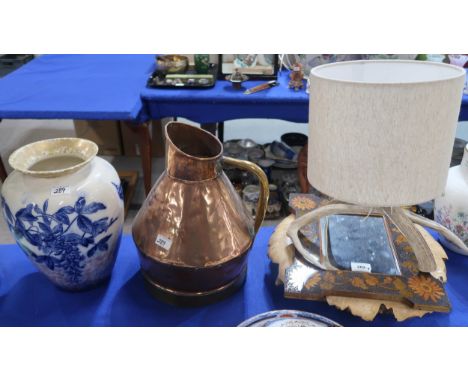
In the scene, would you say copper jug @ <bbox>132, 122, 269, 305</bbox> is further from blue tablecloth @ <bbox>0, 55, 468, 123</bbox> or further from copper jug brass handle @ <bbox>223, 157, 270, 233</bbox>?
blue tablecloth @ <bbox>0, 55, 468, 123</bbox>

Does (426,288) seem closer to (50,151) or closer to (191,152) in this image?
(191,152)

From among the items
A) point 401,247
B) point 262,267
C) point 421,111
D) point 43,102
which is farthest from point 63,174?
point 43,102

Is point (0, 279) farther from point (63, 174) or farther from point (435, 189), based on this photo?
point (435, 189)

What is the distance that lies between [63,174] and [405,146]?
589mm

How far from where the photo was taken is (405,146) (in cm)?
62

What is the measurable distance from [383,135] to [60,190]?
560mm

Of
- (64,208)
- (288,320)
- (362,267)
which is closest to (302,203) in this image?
(362,267)

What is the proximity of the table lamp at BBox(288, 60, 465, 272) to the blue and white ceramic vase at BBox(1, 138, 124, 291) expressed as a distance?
0.40m

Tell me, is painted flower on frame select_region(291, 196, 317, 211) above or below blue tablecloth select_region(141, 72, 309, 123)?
below

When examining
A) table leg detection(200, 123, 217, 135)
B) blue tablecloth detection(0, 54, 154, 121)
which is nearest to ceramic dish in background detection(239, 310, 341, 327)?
blue tablecloth detection(0, 54, 154, 121)

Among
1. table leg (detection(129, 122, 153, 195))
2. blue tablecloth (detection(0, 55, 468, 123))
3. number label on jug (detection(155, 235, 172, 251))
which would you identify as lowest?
table leg (detection(129, 122, 153, 195))

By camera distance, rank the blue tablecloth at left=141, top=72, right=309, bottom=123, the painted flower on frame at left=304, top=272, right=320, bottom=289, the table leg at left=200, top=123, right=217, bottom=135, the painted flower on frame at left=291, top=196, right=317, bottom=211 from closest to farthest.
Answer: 1. the painted flower on frame at left=304, top=272, right=320, bottom=289
2. the painted flower on frame at left=291, top=196, right=317, bottom=211
3. the blue tablecloth at left=141, top=72, right=309, bottom=123
4. the table leg at left=200, top=123, right=217, bottom=135

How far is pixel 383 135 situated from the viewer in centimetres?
61

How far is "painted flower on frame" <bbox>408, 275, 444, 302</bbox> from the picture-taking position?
2.53 feet
